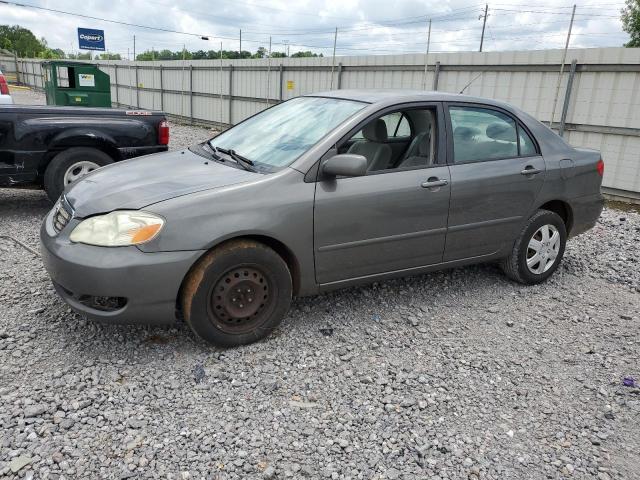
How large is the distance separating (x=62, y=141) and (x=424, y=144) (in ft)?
13.6

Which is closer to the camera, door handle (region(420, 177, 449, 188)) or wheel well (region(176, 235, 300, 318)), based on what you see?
wheel well (region(176, 235, 300, 318))

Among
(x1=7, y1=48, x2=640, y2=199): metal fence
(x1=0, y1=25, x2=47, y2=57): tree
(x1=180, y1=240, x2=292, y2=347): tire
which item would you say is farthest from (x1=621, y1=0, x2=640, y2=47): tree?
(x1=0, y1=25, x2=47, y2=57): tree

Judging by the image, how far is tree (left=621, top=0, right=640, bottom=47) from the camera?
3672 cm

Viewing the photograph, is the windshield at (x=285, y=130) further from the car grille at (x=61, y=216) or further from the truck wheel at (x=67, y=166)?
the truck wheel at (x=67, y=166)

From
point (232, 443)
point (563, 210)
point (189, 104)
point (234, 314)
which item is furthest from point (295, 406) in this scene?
point (189, 104)

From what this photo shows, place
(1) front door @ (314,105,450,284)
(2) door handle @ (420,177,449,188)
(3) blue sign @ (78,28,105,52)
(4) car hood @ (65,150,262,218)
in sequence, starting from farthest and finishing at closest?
(3) blue sign @ (78,28,105,52) → (2) door handle @ (420,177,449,188) → (1) front door @ (314,105,450,284) → (4) car hood @ (65,150,262,218)

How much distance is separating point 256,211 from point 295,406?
1.13 metres

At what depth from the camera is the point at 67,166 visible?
5945mm

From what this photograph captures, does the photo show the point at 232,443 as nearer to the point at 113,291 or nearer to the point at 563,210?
the point at 113,291

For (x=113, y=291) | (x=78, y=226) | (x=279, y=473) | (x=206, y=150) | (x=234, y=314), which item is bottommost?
(x=279, y=473)

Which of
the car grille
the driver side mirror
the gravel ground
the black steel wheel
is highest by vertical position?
the driver side mirror

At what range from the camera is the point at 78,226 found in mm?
3086

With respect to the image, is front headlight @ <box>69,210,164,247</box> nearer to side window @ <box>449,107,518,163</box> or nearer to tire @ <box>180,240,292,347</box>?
tire @ <box>180,240,292,347</box>

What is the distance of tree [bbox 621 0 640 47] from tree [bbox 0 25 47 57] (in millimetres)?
71920
